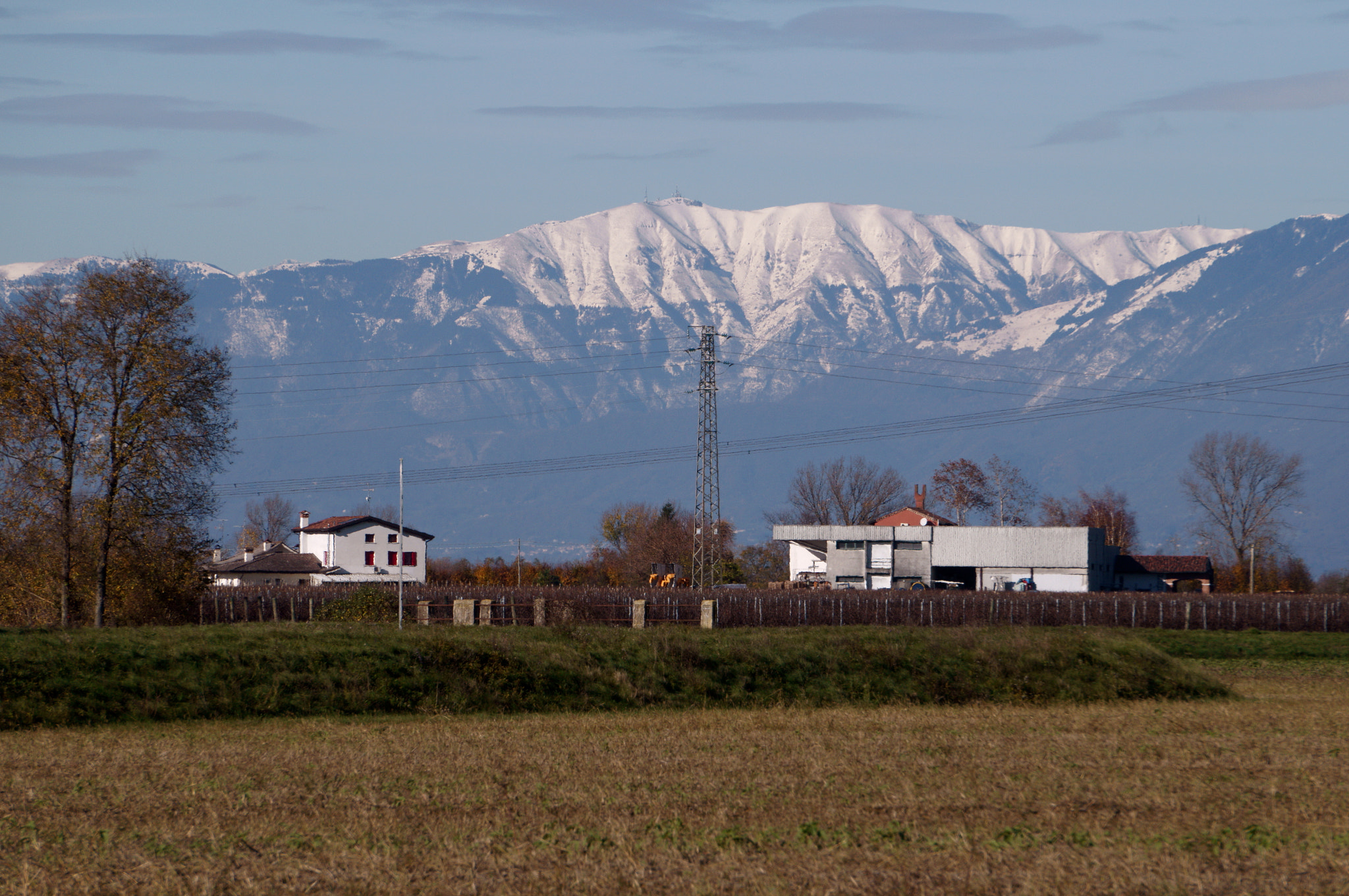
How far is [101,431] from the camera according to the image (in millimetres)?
48438

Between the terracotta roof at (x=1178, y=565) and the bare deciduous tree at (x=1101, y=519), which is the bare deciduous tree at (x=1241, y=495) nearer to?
the bare deciduous tree at (x=1101, y=519)

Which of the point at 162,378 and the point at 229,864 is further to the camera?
the point at 162,378

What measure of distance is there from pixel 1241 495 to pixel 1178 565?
33765 mm

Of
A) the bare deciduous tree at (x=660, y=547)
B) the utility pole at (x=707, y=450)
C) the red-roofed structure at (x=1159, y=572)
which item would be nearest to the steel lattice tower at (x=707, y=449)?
the utility pole at (x=707, y=450)

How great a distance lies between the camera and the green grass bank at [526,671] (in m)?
31.9

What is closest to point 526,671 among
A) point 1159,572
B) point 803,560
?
point 803,560

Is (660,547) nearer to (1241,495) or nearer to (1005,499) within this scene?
(1005,499)

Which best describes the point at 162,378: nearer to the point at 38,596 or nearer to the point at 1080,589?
the point at 38,596

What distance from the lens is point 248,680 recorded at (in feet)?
109

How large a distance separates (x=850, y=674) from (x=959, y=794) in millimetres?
18633

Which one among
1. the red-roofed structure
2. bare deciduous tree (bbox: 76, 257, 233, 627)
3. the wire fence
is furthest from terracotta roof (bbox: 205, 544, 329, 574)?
bare deciduous tree (bbox: 76, 257, 233, 627)

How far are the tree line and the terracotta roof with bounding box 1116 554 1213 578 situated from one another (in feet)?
368

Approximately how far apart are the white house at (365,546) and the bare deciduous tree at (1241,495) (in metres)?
90.5

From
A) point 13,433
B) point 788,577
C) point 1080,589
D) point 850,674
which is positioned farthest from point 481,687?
point 788,577
